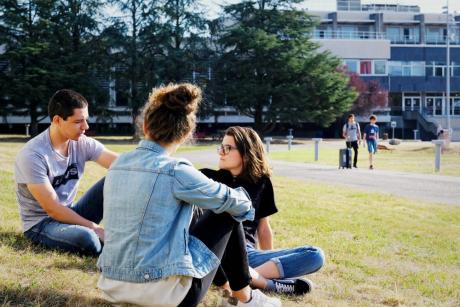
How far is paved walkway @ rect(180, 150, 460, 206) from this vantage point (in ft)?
39.0

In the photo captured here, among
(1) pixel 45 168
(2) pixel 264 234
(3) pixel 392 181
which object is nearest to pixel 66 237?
(1) pixel 45 168

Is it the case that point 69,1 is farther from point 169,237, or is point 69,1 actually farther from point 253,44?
point 169,237

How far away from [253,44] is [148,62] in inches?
308

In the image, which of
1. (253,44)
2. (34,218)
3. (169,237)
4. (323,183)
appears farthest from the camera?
(253,44)

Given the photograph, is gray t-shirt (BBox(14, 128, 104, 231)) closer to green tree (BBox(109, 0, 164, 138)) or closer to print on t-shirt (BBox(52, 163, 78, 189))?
print on t-shirt (BBox(52, 163, 78, 189))

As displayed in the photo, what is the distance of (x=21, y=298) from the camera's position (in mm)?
3730

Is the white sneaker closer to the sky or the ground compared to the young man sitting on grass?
closer to the ground

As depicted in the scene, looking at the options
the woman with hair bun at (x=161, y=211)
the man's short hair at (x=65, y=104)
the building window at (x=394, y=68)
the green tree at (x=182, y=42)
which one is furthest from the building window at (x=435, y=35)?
the woman with hair bun at (x=161, y=211)

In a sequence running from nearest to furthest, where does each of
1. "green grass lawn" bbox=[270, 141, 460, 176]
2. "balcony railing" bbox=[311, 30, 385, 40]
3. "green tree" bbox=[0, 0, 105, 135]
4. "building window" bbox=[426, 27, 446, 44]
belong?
1. "green grass lawn" bbox=[270, 141, 460, 176]
2. "green tree" bbox=[0, 0, 105, 135]
3. "balcony railing" bbox=[311, 30, 385, 40]
4. "building window" bbox=[426, 27, 446, 44]

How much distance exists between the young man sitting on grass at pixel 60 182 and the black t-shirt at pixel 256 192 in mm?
1231

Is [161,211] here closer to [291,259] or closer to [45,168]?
[291,259]

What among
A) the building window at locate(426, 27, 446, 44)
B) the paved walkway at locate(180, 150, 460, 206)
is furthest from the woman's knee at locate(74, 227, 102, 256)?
the building window at locate(426, 27, 446, 44)

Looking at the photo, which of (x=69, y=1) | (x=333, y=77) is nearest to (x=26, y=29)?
(x=69, y=1)

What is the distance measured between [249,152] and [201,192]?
1195mm
